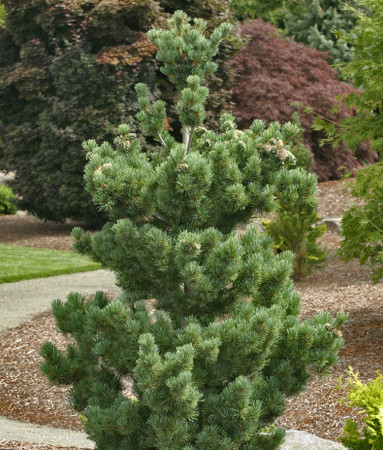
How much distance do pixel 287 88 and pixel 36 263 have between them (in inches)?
340

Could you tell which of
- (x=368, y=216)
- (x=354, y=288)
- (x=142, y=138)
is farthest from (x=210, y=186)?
(x=142, y=138)

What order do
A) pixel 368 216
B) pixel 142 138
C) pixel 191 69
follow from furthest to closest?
pixel 142 138 < pixel 368 216 < pixel 191 69

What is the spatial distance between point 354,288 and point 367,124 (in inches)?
119

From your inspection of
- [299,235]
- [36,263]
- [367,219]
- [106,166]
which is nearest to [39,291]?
[36,263]

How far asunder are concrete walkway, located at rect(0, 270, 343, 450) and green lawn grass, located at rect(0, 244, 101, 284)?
20 centimetres

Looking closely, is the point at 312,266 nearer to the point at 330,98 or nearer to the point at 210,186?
the point at 210,186

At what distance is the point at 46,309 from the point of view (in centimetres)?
909

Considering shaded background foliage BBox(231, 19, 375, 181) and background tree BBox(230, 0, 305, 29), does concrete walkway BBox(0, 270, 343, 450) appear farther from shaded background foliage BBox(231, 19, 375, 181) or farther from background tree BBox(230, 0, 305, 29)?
background tree BBox(230, 0, 305, 29)

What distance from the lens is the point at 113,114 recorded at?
1525 cm

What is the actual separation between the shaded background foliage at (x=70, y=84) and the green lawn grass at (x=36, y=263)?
1750 millimetres

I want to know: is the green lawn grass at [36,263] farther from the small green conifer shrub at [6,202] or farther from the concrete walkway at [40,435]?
the small green conifer shrub at [6,202]

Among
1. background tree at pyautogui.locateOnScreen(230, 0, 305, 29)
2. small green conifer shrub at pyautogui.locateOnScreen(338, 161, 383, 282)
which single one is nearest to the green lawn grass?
small green conifer shrub at pyautogui.locateOnScreen(338, 161, 383, 282)

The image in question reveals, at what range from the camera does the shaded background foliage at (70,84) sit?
15.2 m

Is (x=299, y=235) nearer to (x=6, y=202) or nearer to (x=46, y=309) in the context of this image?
(x=46, y=309)
